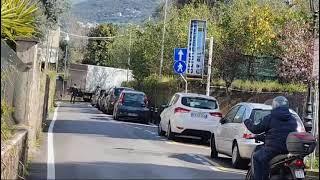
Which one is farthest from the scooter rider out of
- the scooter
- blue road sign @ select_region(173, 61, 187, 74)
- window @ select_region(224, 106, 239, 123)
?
blue road sign @ select_region(173, 61, 187, 74)

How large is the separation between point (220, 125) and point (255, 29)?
16187mm

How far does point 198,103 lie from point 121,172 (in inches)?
326

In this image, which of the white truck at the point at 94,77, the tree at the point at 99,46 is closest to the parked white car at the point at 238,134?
the white truck at the point at 94,77

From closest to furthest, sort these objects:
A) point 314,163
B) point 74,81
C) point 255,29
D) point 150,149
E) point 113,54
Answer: point 314,163, point 150,149, point 255,29, point 74,81, point 113,54

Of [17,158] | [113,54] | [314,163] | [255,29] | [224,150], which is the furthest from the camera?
[113,54]

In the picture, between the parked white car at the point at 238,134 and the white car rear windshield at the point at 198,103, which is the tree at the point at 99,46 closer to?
the white car rear windshield at the point at 198,103

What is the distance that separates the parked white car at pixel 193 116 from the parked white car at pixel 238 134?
3611mm

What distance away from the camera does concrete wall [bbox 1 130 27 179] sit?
7.92m

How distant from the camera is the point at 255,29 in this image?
31.3m

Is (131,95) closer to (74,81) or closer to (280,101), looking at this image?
(280,101)

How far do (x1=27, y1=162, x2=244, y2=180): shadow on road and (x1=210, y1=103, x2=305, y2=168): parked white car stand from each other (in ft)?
2.66

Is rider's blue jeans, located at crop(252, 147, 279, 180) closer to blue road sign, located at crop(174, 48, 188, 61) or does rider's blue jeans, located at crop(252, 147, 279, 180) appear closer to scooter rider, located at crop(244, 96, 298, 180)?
scooter rider, located at crop(244, 96, 298, 180)

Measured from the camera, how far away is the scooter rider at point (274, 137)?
8836mm

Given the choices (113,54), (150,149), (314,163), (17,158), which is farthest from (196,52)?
(113,54)
